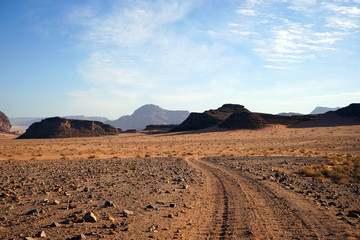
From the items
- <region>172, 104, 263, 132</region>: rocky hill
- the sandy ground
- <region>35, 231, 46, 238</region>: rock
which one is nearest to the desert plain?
<region>35, 231, 46, 238</region>: rock

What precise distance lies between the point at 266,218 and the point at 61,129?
9133 cm

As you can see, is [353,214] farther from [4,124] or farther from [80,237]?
[4,124]

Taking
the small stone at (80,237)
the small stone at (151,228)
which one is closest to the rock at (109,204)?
the small stone at (151,228)

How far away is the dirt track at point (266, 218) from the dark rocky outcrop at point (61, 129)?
3373 inches

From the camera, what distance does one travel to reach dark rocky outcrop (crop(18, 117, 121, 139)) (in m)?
85.8

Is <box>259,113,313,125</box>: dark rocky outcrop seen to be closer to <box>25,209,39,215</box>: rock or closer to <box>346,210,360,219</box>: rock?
<box>346,210,360,219</box>: rock

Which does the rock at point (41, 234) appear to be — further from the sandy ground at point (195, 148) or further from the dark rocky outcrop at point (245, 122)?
the dark rocky outcrop at point (245, 122)

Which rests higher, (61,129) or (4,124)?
(4,124)

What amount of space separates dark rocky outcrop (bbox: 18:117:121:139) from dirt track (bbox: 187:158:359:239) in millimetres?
85665

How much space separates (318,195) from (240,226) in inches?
199

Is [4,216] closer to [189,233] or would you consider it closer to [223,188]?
[189,233]

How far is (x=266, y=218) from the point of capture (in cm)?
687

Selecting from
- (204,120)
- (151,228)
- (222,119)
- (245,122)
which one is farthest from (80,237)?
(222,119)

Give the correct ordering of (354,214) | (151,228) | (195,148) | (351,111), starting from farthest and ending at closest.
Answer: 1. (351,111)
2. (195,148)
3. (354,214)
4. (151,228)
